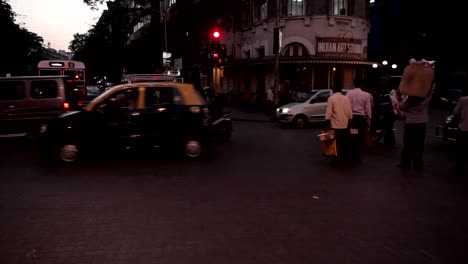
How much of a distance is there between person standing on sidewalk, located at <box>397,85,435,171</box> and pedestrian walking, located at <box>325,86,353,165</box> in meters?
1.10

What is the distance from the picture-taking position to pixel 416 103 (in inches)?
360

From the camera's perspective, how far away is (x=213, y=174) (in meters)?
8.79

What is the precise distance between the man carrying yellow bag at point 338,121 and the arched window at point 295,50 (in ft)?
67.7

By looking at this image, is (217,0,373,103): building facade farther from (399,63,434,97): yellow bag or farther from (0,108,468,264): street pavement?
(0,108,468,264): street pavement

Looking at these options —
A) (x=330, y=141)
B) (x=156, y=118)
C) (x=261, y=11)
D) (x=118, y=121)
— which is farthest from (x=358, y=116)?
(x=261, y=11)

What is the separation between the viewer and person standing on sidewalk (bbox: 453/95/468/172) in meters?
9.18

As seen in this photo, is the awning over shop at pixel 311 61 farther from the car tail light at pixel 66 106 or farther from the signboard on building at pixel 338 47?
the car tail light at pixel 66 106

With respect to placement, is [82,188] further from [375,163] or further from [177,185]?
[375,163]

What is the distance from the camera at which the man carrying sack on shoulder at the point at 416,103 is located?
9008mm

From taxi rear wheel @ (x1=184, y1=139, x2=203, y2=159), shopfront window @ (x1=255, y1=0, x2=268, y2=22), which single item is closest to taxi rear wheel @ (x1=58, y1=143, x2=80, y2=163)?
taxi rear wheel @ (x1=184, y1=139, x2=203, y2=159)

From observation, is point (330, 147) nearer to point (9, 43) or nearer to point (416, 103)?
point (416, 103)

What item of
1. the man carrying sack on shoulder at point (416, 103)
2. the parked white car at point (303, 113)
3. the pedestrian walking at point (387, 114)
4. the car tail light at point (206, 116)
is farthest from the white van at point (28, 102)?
→ the man carrying sack on shoulder at point (416, 103)

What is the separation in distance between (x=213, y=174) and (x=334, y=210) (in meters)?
3.05

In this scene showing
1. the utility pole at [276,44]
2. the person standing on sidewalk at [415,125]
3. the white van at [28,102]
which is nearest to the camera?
the person standing on sidewalk at [415,125]
